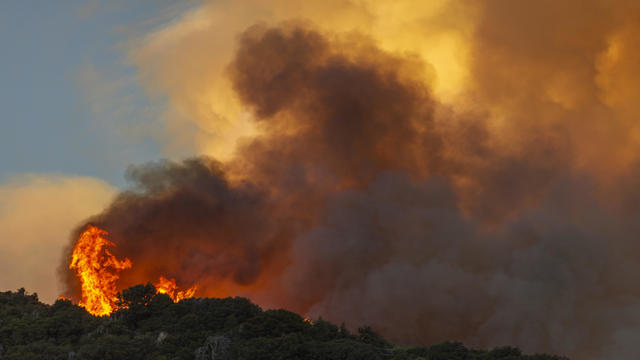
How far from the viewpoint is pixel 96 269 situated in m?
132

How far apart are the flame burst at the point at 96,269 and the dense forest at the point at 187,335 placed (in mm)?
18102

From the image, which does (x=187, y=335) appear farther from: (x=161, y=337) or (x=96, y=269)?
(x=96, y=269)

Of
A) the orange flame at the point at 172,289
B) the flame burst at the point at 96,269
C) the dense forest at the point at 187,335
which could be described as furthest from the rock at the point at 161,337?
the orange flame at the point at 172,289

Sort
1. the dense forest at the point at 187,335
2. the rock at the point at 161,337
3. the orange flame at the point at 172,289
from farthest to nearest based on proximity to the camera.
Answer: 1. the orange flame at the point at 172,289
2. the rock at the point at 161,337
3. the dense forest at the point at 187,335

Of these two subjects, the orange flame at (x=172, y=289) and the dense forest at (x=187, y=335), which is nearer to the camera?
the dense forest at (x=187, y=335)

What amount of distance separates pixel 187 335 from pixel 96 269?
139ft

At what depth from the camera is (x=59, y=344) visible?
9612 cm

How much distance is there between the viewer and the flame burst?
431ft

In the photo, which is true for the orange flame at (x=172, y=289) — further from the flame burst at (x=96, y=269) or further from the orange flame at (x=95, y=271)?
the orange flame at (x=95, y=271)

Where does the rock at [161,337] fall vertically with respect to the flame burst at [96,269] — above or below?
below

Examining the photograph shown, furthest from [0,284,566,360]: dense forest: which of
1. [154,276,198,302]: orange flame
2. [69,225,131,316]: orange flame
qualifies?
[154,276,198,302]: orange flame

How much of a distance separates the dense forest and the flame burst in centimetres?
1810

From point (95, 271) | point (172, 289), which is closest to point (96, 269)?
point (95, 271)

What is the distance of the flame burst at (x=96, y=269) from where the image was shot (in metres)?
131
